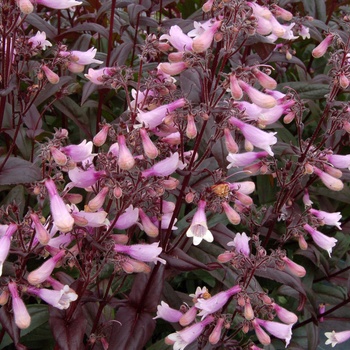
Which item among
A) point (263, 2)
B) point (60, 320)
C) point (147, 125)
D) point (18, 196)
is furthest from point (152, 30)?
point (60, 320)

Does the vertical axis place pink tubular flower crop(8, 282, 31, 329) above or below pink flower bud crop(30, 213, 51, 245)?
below

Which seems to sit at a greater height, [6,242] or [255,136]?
[255,136]

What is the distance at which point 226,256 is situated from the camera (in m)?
2.24

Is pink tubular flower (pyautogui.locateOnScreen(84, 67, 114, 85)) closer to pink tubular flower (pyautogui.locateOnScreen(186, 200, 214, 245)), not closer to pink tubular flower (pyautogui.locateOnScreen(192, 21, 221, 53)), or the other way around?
pink tubular flower (pyautogui.locateOnScreen(192, 21, 221, 53))

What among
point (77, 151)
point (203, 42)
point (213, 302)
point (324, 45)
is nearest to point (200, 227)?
point (213, 302)

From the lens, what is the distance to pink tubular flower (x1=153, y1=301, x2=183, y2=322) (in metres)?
2.27

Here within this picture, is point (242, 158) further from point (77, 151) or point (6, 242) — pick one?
point (6, 242)

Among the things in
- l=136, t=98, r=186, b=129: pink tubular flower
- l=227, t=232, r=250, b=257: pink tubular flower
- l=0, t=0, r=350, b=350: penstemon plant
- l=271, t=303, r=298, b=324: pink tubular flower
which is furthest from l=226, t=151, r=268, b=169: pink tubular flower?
l=271, t=303, r=298, b=324: pink tubular flower

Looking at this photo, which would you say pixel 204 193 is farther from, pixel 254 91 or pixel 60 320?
pixel 60 320

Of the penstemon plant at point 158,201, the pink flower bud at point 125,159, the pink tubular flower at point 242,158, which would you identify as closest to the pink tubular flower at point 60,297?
the penstemon plant at point 158,201

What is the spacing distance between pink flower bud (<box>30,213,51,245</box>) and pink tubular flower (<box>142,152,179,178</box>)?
1.36ft

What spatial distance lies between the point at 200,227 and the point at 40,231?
2.21ft

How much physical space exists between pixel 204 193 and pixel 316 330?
1.30m

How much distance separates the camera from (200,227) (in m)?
2.21
